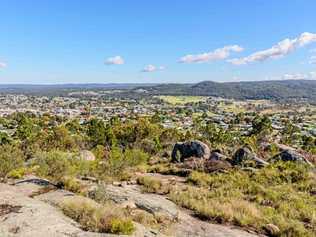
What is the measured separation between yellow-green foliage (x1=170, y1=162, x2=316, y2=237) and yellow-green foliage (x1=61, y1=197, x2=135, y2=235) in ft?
12.9

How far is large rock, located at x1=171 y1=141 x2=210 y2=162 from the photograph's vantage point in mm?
25445

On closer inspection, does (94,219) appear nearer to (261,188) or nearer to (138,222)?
(138,222)

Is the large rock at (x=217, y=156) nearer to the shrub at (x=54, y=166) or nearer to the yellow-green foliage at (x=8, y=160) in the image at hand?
the shrub at (x=54, y=166)

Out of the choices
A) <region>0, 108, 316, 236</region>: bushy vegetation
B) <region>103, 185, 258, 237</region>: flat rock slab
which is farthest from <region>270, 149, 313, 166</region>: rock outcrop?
<region>103, 185, 258, 237</region>: flat rock slab

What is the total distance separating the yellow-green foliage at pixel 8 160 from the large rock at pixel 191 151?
1166 cm

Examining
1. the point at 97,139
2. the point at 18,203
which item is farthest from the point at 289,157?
the point at 97,139

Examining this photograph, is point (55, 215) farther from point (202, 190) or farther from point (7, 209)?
point (202, 190)

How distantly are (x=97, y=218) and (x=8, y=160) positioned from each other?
29.8 feet

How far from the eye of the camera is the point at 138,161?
23.1 m

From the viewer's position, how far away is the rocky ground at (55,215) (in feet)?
26.4

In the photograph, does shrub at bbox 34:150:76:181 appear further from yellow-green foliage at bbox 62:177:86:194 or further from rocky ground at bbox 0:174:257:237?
yellow-green foliage at bbox 62:177:86:194

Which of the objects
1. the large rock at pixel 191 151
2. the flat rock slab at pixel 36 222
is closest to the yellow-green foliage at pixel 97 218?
the flat rock slab at pixel 36 222

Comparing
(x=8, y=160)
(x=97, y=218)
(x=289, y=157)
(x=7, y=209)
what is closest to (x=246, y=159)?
(x=289, y=157)

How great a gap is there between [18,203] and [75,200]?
5.21ft
